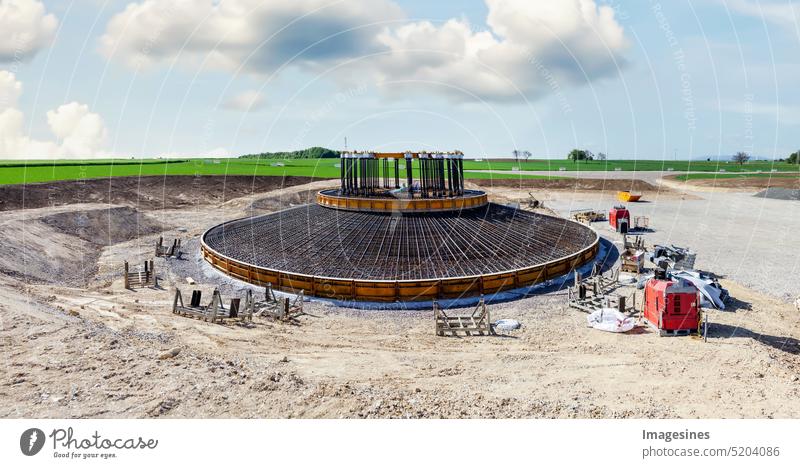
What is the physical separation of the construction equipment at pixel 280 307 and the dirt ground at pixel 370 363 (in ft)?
1.95

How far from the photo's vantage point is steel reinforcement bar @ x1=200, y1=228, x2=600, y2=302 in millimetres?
19922

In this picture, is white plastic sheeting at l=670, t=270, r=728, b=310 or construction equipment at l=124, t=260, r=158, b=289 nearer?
white plastic sheeting at l=670, t=270, r=728, b=310

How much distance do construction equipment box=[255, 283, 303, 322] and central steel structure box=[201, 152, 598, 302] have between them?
45.7 inches

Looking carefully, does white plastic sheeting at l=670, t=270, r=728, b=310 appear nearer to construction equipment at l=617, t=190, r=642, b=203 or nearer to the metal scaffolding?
the metal scaffolding

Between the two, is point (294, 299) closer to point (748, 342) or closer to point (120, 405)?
point (120, 405)

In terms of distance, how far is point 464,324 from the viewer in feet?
56.8

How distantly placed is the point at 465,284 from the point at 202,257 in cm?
1821

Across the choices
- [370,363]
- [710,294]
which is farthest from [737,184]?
[370,363]

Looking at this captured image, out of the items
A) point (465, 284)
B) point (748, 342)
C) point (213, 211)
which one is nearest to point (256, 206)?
point (213, 211)

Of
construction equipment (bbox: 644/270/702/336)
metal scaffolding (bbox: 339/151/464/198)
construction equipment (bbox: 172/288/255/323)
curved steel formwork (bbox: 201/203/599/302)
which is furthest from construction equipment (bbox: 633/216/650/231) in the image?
construction equipment (bbox: 172/288/255/323)

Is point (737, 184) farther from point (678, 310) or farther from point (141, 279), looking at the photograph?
point (141, 279)
